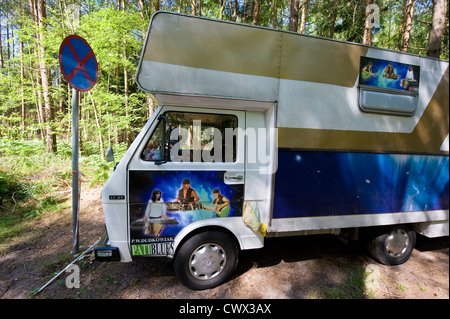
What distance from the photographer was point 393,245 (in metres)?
3.13

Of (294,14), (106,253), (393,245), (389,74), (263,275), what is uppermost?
(294,14)

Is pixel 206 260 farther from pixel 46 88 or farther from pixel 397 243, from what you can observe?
pixel 46 88

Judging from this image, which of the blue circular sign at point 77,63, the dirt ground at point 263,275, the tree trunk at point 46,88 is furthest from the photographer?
the tree trunk at point 46,88

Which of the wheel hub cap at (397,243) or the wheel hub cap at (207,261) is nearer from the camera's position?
the wheel hub cap at (207,261)

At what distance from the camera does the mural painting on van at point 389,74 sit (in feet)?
8.60

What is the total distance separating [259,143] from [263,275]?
1799 millimetres

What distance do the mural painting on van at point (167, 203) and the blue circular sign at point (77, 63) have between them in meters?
1.65

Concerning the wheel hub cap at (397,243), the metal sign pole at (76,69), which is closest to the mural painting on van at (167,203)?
the metal sign pole at (76,69)

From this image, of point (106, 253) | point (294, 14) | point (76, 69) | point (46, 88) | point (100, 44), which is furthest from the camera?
point (46, 88)

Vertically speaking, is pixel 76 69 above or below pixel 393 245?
above

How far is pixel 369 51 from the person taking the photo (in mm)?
2615

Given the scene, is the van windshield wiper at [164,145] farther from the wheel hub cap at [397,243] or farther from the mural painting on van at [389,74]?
the wheel hub cap at [397,243]

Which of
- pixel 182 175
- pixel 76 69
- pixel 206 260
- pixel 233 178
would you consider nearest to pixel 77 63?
pixel 76 69
